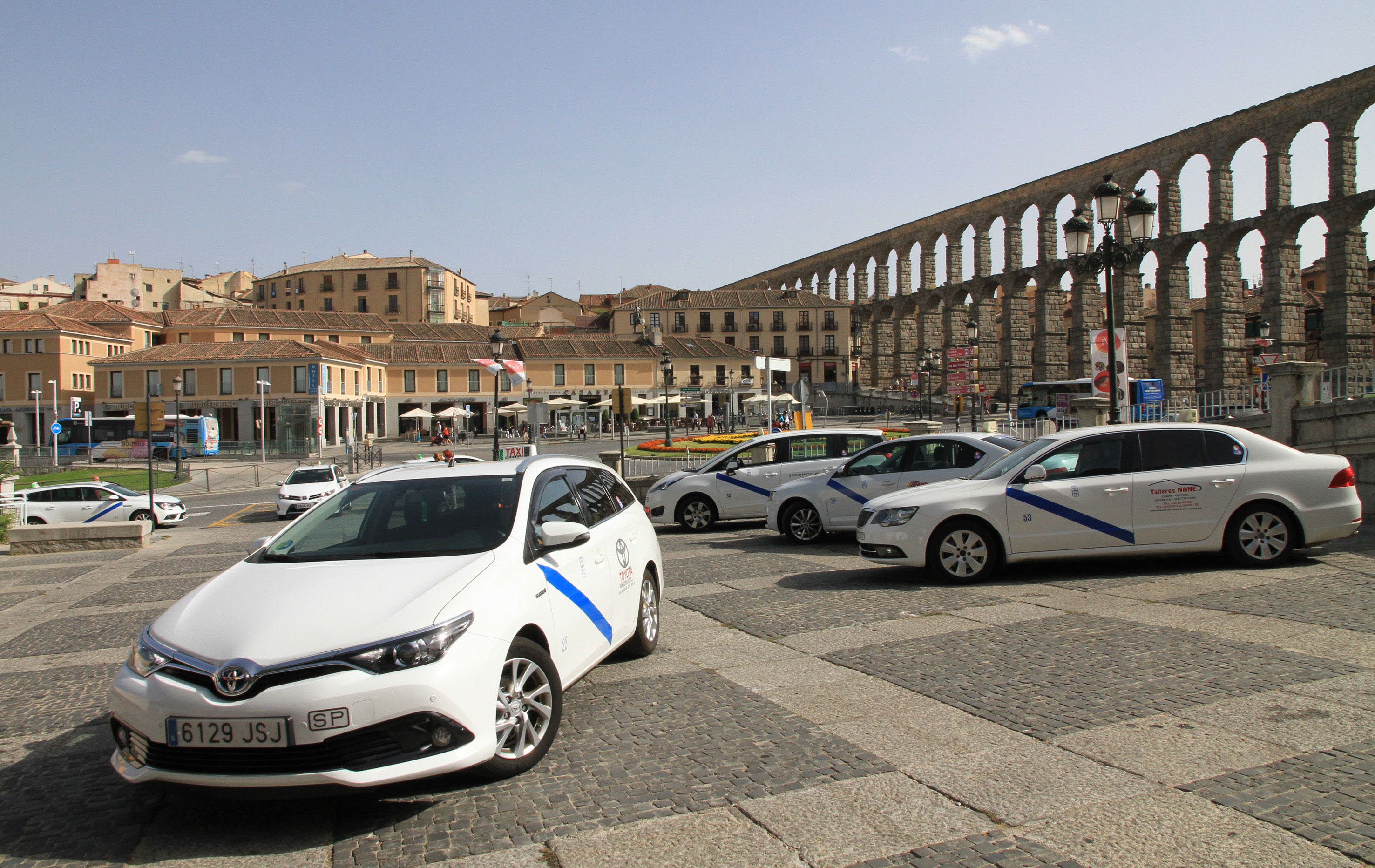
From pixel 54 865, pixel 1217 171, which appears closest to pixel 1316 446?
pixel 54 865

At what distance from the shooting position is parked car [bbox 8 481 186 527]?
21.7 metres

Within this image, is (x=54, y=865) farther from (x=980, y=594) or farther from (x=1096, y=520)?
(x=1096, y=520)

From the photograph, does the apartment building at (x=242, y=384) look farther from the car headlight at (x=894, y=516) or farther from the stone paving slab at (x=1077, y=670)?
the stone paving slab at (x=1077, y=670)

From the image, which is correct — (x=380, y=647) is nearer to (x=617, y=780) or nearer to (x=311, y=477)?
(x=617, y=780)

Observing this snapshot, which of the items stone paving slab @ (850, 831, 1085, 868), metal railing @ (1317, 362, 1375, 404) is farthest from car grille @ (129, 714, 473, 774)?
metal railing @ (1317, 362, 1375, 404)

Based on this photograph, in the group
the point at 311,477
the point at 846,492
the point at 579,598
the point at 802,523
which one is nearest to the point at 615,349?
the point at 311,477

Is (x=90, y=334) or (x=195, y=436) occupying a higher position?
(x=90, y=334)

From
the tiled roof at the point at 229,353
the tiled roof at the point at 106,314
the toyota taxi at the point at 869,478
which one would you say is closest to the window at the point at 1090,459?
the toyota taxi at the point at 869,478

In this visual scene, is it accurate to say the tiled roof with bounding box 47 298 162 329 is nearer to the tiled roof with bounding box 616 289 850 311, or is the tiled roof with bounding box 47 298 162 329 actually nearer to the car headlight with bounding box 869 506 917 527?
the tiled roof with bounding box 616 289 850 311

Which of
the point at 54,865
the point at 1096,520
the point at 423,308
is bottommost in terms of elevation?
the point at 54,865

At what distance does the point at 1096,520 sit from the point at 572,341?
63.3 metres

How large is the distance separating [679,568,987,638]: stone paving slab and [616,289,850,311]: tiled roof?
254 feet

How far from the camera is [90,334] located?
67.1 metres

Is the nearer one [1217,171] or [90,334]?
[1217,171]
